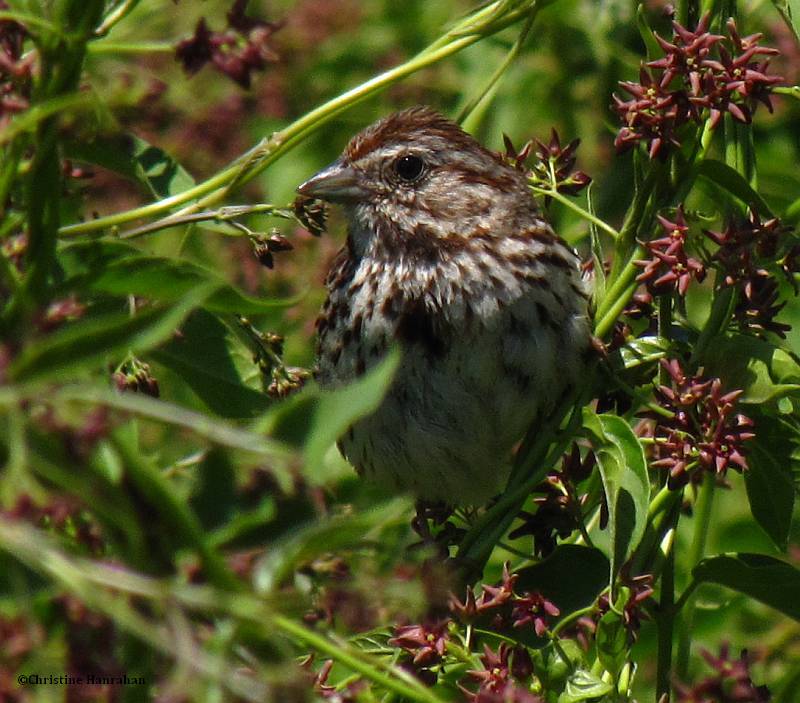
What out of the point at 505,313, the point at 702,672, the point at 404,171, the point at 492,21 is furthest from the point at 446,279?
the point at 702,672

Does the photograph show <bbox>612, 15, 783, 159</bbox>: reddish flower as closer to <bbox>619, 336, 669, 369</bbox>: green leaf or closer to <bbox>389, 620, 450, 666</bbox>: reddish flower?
<bbox>619, 336, 669, 369</bbox>: green leaf

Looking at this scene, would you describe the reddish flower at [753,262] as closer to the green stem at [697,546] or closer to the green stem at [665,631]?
the green stem at [697,546]

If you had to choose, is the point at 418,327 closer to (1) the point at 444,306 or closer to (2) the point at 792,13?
(1) the point at 444,306

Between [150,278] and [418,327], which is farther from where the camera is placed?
[418,327]

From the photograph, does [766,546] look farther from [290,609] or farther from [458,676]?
[290,609]

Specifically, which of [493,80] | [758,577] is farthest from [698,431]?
[493,80]

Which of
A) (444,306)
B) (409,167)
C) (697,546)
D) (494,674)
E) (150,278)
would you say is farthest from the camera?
(409,167)
